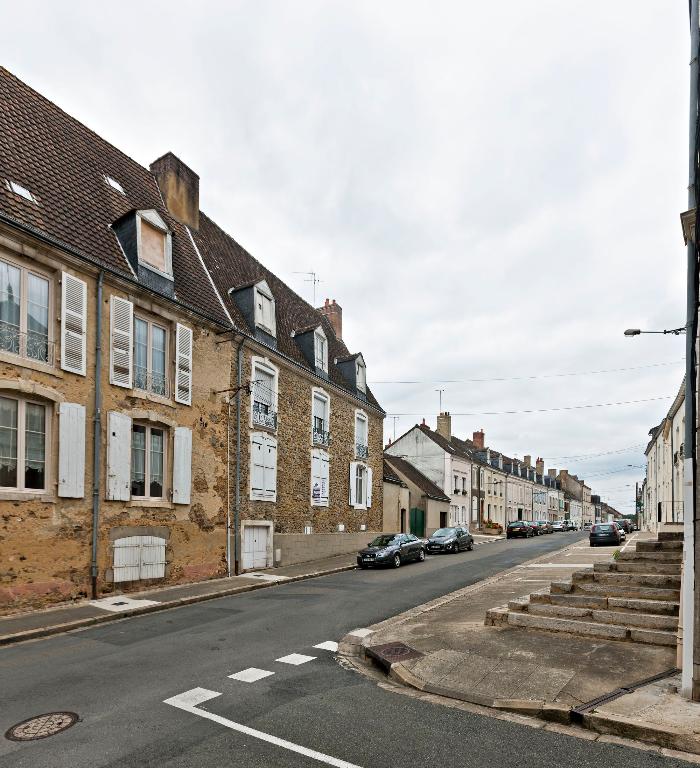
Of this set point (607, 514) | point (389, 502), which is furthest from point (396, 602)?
point (607, 514)

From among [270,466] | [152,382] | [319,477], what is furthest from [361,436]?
[152,382]

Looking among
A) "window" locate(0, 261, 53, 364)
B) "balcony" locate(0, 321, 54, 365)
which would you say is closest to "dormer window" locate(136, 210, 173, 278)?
"window" locate(0, 261, 53, 364)

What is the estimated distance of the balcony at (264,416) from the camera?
62.2 ft

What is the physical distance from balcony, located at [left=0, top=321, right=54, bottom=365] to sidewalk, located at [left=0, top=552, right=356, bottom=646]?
4.97 meters

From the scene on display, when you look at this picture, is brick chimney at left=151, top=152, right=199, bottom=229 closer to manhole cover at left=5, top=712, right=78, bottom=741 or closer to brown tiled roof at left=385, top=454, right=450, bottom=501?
manhole cover at left=5, top=712, right=78, bottom=741

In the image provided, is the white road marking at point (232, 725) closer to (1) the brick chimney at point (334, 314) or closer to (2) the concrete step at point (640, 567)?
(2) the concrete step at point (640, 567)

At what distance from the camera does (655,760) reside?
483 centimetres

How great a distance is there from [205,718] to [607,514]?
155 metres

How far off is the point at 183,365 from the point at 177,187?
724 cm

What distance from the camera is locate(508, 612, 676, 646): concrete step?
8.02 m

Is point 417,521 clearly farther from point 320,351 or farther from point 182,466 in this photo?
point 182,466

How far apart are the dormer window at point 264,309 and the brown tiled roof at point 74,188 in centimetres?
206

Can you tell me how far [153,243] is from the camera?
15.6 meters

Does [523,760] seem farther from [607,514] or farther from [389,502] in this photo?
[607,514]
